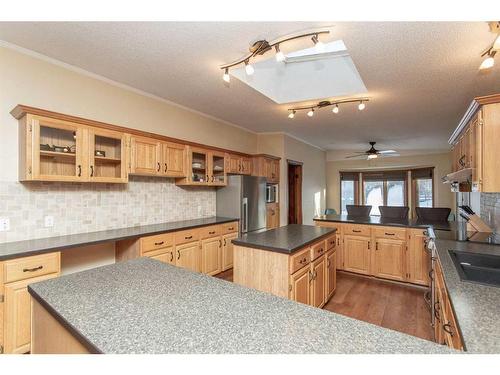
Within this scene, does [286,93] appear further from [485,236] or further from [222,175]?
[485,236]

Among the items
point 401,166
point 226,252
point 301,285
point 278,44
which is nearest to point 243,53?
point 278,44

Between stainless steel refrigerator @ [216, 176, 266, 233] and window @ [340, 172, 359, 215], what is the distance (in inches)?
176

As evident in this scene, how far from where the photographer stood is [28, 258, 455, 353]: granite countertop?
754 millimetres

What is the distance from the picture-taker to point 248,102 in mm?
3635

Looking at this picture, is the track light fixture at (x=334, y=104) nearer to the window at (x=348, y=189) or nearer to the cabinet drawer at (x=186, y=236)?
the cabinet drawer at (x=186, y=236)

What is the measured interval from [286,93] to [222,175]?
1644 mm

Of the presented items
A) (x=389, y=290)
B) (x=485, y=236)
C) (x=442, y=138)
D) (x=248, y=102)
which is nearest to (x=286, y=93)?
(x=248, y=102)

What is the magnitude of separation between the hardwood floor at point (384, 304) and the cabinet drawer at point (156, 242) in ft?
6.36

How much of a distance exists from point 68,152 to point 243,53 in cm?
191

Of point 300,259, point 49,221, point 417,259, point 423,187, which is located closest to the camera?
point 300,259

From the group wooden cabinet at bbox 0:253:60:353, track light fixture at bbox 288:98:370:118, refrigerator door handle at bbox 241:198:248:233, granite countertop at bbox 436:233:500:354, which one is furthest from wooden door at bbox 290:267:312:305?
track light fixture at bbox 288:98:370:118

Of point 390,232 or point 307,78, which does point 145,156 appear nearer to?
point 307,78

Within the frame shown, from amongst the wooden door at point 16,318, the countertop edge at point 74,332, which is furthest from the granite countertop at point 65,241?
the countertop edge at point 74,332

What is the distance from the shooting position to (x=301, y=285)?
2287 mm
